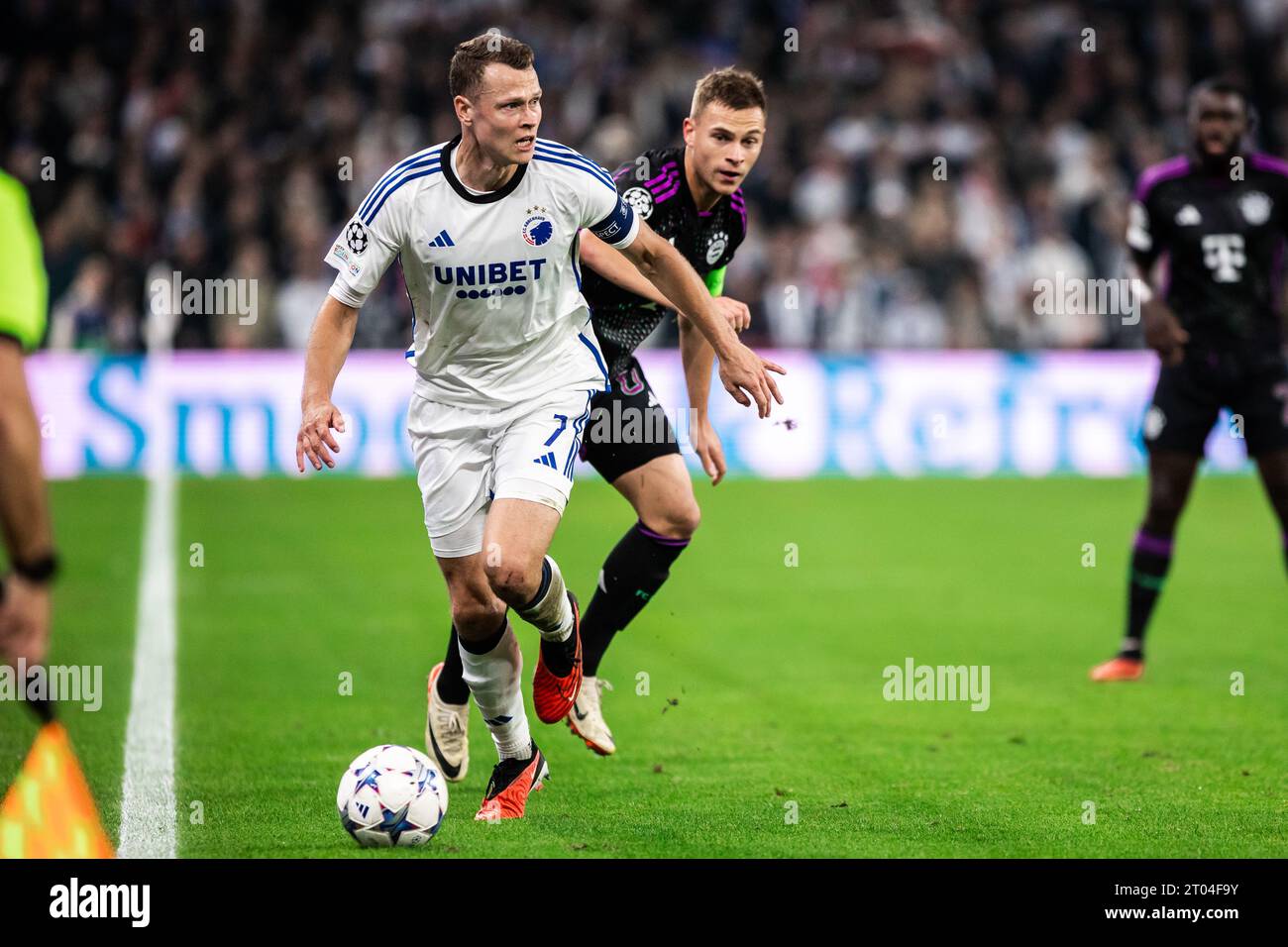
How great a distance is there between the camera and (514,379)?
238 inches

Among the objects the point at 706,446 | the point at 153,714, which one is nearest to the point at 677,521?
the point at 706,446

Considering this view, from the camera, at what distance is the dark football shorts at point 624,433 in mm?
6762

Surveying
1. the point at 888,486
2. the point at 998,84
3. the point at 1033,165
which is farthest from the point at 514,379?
the point at 998,84

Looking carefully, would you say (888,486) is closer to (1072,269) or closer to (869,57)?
(1072,269)

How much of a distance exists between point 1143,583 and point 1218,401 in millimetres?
1006

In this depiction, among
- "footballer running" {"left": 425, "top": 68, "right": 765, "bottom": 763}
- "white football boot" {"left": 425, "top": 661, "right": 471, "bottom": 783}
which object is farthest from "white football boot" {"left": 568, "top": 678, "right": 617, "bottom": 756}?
"white football boot" {"left": 425, "top": 661, "right": 471, "bottom": 783}

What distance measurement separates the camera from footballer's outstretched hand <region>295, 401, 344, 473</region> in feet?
17.6

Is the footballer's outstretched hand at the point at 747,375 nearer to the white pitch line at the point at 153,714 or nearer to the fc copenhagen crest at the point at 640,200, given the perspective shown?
the fc copenhagen crest at the point at 640,200

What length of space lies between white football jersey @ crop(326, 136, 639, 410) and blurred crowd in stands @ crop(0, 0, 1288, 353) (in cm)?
1188

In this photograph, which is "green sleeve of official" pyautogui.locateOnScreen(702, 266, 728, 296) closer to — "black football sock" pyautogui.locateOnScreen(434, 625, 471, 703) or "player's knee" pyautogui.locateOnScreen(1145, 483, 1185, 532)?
"black football sock" pyautogui.locateOnScreen(434, 625, 471, 703)

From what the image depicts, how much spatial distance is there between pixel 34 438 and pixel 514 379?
2665 mm

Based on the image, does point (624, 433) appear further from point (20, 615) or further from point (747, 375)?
point (20, 615)

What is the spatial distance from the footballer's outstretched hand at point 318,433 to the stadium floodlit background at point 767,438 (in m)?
1.23

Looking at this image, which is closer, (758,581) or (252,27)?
(758,581)
